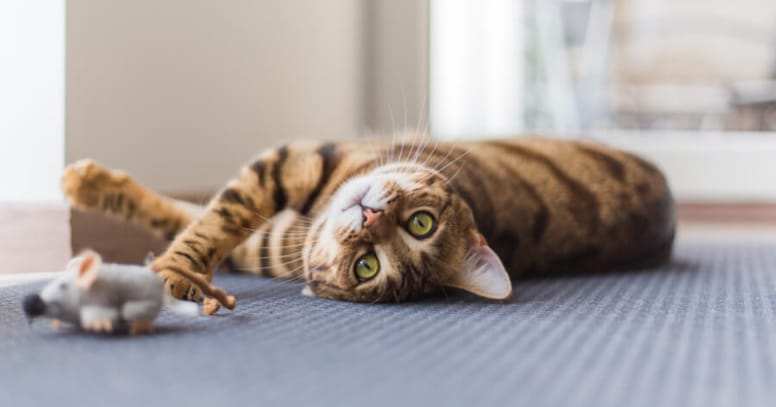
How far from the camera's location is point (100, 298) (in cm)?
91

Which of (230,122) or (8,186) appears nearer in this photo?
(8,186)

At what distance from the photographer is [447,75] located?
9.93 feet

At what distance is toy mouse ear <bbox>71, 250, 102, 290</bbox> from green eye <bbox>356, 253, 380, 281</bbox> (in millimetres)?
436

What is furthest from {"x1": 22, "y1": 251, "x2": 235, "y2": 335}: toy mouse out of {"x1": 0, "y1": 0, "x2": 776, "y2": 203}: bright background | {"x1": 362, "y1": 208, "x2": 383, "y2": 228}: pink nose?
{"x1": 0, "y1": 0, "x2": 776, "y2": 203}: bright background

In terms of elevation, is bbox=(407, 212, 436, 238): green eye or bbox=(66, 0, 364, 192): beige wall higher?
bbox=(66, 0, 364, 192): beige wall

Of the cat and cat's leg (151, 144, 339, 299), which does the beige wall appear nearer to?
the cat

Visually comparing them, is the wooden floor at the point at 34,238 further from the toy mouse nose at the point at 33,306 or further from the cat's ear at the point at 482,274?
the cat's ear at the point at 482,274

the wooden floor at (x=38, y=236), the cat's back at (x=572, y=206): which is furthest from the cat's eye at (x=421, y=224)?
the wooden floor at (x=38, y=236)

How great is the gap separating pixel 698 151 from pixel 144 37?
7.10 feet

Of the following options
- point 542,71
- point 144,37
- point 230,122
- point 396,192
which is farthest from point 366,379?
point 542,71

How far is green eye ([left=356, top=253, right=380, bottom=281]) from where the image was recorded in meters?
1.24

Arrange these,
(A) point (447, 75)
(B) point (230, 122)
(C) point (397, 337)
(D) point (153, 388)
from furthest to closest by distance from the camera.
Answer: (A) point (447, 75) → (B) point (230, 122) → (C) point (397, 337) → (D) point (153, 388)

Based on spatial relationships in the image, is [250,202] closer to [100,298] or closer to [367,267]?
[367,267]

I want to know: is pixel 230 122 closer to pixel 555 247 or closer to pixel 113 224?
pixel 113 224
